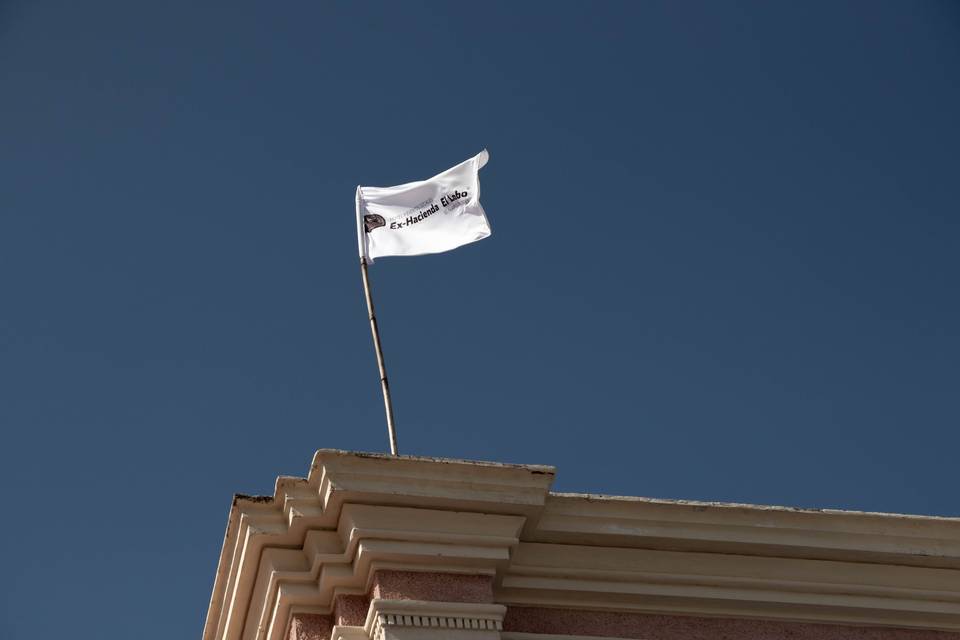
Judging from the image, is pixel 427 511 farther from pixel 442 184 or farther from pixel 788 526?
pixel 442 184

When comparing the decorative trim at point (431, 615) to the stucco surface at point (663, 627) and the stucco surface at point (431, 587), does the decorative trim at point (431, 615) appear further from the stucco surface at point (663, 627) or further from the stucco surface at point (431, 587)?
the stucco surface at point (663, 627)

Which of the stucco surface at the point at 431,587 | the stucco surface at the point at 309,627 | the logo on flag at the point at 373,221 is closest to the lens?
the stucco surface at the point at 431,587

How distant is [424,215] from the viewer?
1397 centimetres

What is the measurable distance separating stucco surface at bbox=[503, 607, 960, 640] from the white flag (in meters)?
3.63

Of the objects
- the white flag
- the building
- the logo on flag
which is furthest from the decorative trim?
the logo on flag

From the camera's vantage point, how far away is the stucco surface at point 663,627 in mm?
11234

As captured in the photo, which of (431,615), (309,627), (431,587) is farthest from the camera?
(309,627)

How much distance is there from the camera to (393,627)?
34.1 feet

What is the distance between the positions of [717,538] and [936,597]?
67.1 inches

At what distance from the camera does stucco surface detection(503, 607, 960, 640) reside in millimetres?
11234

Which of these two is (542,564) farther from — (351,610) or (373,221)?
(373,221)

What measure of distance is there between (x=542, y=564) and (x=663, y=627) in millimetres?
940

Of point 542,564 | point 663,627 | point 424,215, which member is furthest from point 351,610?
point 424,215

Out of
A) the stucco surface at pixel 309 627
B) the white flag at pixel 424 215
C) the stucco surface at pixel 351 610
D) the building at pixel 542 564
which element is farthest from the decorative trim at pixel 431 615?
the white flag at pixel 424 215
